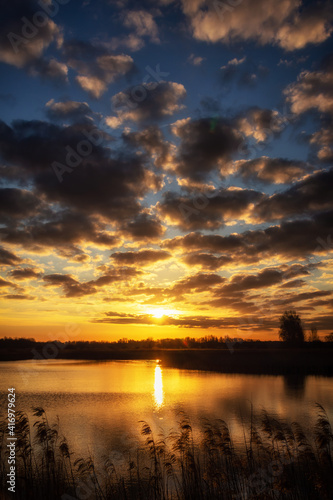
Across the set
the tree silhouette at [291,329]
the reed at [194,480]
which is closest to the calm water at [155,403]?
the reed at [194,480]

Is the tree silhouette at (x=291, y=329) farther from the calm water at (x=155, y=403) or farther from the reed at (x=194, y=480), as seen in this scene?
the reed at (x=194, y=480)

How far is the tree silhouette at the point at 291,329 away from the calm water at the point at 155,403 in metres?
86.4

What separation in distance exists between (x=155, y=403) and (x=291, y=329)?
117155 mm

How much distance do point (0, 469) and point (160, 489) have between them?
7.07m

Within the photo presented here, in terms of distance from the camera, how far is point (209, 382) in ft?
181

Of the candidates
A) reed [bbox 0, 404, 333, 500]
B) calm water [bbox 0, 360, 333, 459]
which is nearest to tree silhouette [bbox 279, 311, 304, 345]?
calm water [bbox 0, 360, 333, 459]

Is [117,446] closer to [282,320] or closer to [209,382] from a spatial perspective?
[209,382]

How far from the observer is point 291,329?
14262 centimetres

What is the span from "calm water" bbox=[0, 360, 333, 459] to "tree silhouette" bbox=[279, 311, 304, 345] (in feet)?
284

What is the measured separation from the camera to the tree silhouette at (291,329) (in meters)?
140

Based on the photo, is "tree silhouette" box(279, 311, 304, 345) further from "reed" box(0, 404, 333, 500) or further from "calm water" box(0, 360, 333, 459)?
"reed" box(0, 404, 333, 500)

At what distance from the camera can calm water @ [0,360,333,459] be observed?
2448 cm

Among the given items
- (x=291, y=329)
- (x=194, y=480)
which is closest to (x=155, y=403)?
(x=194, y=480)

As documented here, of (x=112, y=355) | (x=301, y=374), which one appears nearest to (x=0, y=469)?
(x=301, y=374)
